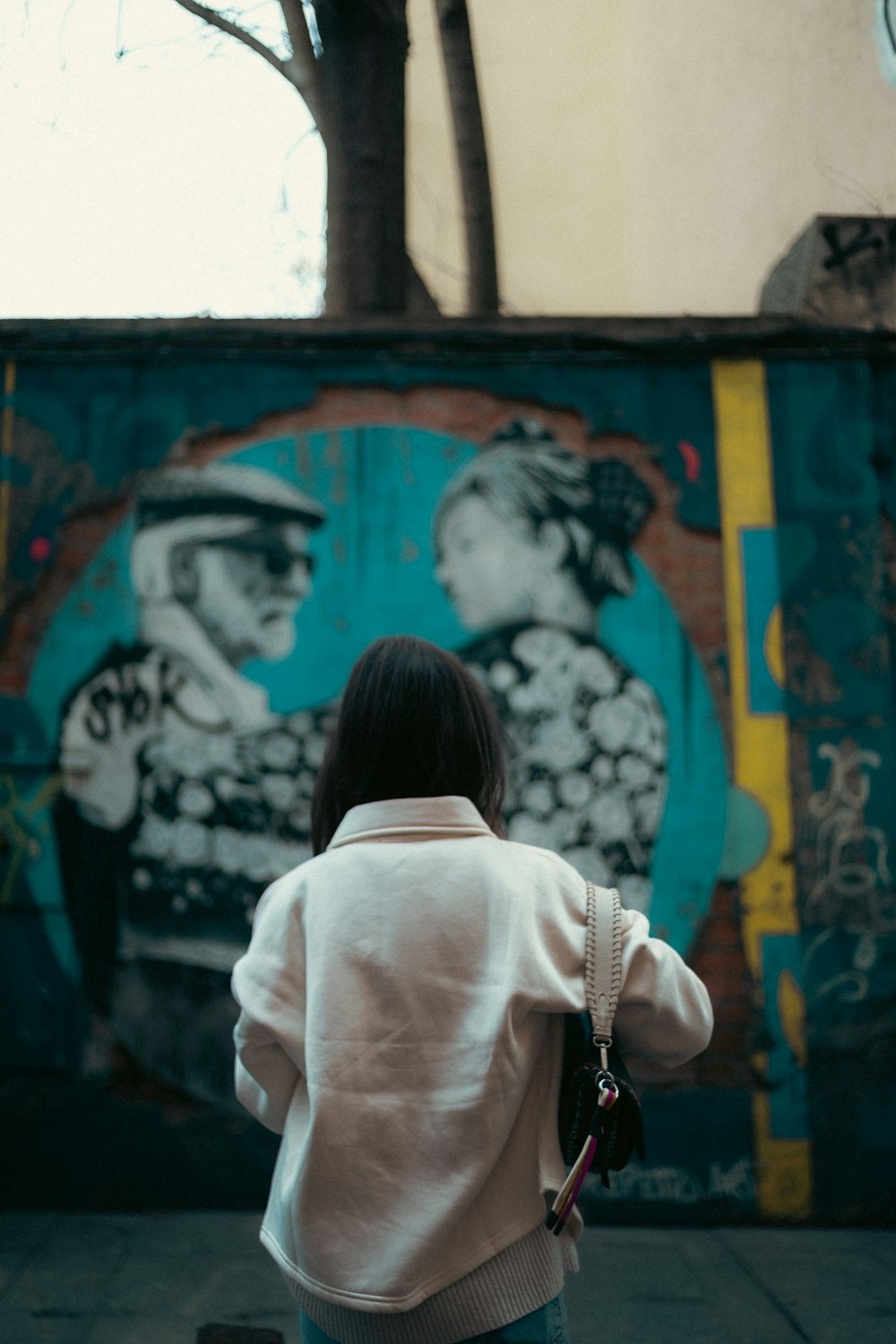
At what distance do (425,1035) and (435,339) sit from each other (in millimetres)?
3537

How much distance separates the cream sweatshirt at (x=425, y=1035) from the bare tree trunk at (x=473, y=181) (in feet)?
24.1

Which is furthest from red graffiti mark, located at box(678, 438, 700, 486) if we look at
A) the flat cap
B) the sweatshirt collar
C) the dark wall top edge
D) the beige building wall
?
the sweatshirt collar

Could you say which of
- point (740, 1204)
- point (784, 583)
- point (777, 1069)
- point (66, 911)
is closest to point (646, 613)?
point (784, 583)

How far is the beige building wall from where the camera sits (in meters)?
6.25

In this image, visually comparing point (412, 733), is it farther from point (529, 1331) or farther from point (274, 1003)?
point (529, 1331)

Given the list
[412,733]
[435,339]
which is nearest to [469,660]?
[435,339]

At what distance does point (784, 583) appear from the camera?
4.43 metres

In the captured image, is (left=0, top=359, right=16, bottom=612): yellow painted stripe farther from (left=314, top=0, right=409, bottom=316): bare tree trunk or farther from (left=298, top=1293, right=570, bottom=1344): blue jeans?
(left=298, top=1293, right=570, bottom=1344): blue jeans

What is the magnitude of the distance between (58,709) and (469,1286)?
3318 mm

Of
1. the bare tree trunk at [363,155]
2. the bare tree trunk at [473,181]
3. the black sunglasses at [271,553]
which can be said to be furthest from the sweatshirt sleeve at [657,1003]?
the bare tree trunk at [473,181]

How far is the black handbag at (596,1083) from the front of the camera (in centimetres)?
147

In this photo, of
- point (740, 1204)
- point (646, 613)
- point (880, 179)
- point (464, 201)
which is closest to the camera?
point (740, 1204)

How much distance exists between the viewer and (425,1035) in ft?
4.86

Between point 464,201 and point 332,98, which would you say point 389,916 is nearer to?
point 332,98
